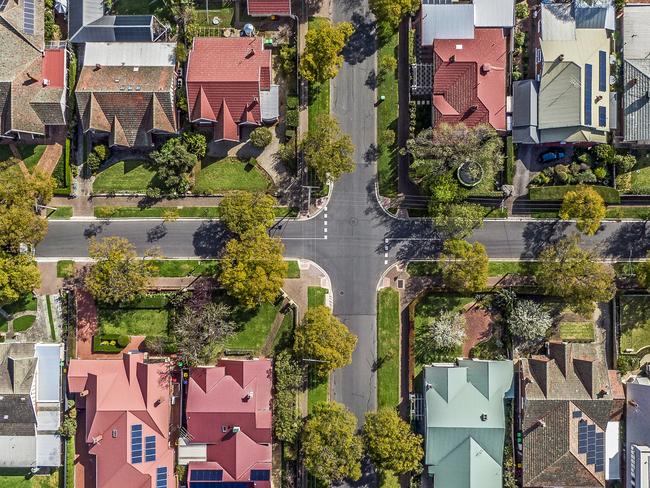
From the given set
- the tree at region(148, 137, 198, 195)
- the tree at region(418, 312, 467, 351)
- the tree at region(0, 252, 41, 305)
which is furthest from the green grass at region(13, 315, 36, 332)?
the tree at region(418, 312, 467, 351)

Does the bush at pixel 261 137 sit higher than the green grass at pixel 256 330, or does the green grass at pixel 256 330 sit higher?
the bush at pixel 261 137

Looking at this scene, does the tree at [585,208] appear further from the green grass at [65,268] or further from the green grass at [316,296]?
the green grass at [65,268]

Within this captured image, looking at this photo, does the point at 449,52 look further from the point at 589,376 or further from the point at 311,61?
the point at 589,376

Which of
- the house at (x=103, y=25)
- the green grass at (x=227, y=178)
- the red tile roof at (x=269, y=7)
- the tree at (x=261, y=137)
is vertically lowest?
the green grass at (x=227, y=178)

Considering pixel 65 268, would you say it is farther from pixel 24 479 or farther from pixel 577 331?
pixel 577 331

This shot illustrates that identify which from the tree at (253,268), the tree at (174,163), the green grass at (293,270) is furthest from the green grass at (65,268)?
the green grass at (293,270)

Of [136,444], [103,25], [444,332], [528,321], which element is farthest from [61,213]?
[528,321]
